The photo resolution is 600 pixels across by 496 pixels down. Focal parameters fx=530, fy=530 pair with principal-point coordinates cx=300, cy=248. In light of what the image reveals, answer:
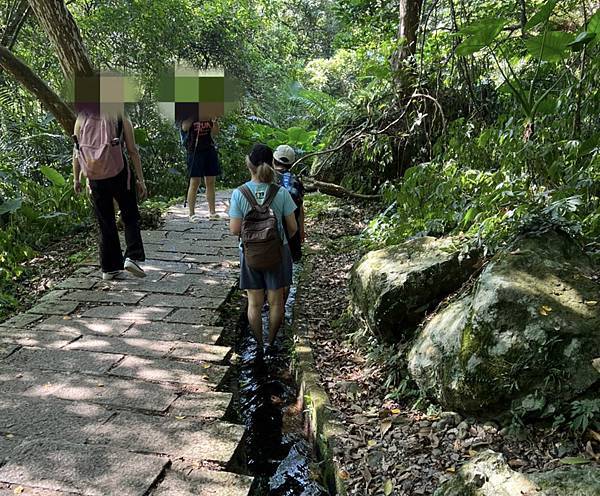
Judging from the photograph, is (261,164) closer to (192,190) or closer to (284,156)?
(284,156)

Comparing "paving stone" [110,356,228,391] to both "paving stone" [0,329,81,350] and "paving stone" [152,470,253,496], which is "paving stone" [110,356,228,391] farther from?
"paving stone" [152,470,253,496]

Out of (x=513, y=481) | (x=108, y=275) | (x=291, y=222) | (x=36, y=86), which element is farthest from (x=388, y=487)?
(x=36, y=86)

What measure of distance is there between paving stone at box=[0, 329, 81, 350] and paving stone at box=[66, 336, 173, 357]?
97 millimetres

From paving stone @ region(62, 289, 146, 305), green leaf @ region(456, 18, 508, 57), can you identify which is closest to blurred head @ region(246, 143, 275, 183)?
paving stone @ region(62, 289, 146, 305)

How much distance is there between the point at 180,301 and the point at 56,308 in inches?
39.4

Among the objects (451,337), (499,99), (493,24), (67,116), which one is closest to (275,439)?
(451,337)

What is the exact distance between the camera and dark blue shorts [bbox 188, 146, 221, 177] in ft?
21.4

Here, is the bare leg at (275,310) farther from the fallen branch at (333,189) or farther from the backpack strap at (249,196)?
the fallen branch at (333,189)

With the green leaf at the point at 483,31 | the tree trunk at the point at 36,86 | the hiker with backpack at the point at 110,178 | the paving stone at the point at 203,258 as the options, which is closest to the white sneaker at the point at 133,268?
the hiker with backpack at the point at 110,178

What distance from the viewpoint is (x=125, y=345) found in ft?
12.0

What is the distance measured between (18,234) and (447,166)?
470cm

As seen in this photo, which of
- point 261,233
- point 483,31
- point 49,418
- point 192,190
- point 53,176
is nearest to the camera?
point 49,418

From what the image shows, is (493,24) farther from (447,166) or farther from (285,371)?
(285,371)

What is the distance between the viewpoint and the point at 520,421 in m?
2.39
